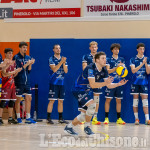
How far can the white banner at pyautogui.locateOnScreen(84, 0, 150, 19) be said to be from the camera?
11.6 meters

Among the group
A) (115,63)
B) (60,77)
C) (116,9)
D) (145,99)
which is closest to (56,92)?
(60,77)

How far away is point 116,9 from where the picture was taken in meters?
11.8

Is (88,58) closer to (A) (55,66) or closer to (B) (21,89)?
(A) (55,66)

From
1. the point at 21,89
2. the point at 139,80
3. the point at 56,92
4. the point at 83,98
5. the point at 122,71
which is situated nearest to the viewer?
the point at 83,98

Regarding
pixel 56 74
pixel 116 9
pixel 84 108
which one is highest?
pixel 116 9

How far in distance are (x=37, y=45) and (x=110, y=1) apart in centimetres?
266

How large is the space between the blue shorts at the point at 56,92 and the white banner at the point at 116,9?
2.61 m

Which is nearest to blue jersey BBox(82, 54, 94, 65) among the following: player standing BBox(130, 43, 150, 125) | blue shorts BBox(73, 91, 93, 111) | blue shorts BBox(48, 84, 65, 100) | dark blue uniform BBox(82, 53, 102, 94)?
dark blue uniform BBox(82, 53, 102, 94)

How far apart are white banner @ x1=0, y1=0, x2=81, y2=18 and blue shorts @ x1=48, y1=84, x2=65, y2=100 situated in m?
2.56

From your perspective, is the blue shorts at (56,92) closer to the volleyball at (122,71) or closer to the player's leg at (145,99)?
the volleyball at (122,71)

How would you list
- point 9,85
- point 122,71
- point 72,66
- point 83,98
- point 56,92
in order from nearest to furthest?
point 83,98 → point 9,85 → point 122,71 → point 56,92 → point 72,66

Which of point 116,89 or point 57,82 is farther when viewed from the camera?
point 116,89

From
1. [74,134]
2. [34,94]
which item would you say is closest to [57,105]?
[34,94]

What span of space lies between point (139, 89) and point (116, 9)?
2.56 meters
